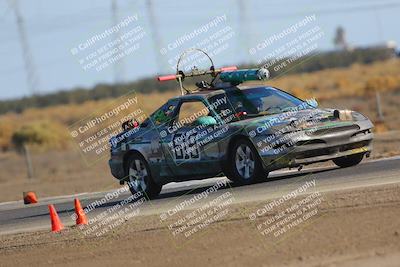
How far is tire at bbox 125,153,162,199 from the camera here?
16031 millimetres

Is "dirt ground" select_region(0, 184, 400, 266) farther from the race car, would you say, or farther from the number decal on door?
the number decal on door

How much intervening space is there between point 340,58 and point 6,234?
3347 inches

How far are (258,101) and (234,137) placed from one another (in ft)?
3.27

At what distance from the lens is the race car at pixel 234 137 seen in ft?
46.8

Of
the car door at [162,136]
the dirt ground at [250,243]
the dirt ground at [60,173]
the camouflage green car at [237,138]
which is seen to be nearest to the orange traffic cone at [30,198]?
the dirt ground at [60,173]

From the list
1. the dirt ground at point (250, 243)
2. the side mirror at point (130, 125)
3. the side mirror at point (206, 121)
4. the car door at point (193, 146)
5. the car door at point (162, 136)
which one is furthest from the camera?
the side mirror at point (130, 125)

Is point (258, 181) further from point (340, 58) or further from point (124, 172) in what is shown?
point (340, 58)

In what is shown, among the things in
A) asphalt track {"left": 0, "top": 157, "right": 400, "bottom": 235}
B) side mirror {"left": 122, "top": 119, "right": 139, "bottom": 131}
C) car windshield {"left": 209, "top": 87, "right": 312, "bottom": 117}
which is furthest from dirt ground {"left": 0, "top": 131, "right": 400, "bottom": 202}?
side mirror {"left": 122, "top": 119, "right": 139, "bottom": 131}

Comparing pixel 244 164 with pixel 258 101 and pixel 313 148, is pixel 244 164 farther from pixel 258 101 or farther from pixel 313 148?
pixel 258 101

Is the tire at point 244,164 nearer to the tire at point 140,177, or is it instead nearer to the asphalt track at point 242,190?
the asphalt track at point 242,190

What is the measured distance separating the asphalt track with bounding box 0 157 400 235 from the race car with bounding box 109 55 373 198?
11.4 inches

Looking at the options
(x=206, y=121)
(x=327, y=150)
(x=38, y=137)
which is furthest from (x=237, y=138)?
(x=38, y=137)

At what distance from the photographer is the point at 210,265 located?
9195mm

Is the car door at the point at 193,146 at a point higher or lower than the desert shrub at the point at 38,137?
higher
